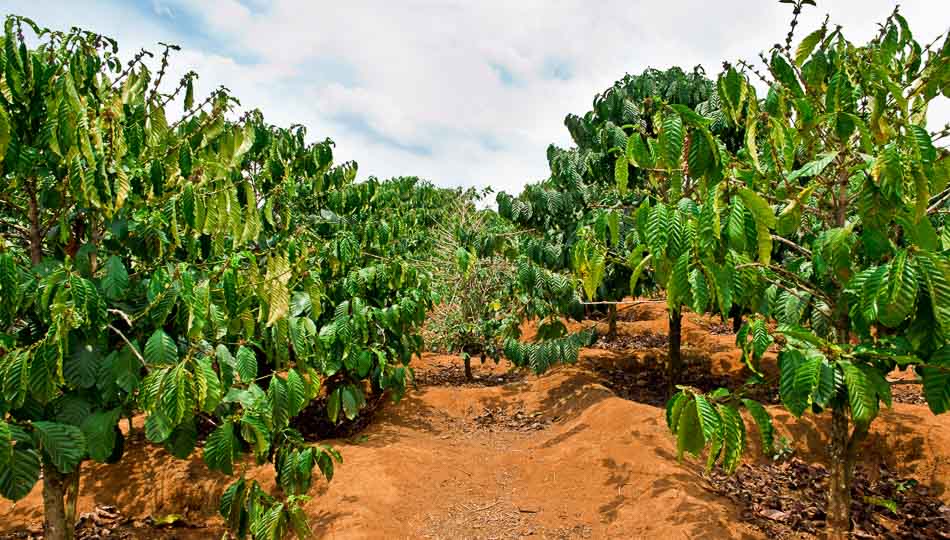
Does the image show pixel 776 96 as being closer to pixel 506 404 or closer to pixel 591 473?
pixel 591 473

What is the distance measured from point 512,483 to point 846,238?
342 cm

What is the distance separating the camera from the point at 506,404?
277 inches

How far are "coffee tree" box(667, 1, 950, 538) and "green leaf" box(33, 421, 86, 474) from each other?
2220mm

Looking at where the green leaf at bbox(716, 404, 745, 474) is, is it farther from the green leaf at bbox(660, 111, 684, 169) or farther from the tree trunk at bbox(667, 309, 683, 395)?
the tree trunk at bbox(667, 309, 683, 395)

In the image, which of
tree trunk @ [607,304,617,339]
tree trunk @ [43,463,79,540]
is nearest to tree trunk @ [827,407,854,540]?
tree trunk @ [43,463,79,540]

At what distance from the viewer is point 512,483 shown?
4762 mm

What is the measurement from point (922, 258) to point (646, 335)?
8.72 metres

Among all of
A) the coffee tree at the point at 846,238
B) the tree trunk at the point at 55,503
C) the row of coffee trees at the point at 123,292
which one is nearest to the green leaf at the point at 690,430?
the coffee tree at the point at 846,238

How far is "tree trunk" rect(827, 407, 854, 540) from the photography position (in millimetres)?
2818

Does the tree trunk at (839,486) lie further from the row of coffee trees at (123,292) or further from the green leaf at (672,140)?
the row of coffee trees at (123,292)

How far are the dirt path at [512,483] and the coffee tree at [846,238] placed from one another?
1299mm

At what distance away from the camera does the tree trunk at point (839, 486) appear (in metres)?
2.82

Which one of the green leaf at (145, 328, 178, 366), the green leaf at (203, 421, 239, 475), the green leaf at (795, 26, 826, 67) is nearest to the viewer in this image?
the green leaf at (145, 328, 178, 366)

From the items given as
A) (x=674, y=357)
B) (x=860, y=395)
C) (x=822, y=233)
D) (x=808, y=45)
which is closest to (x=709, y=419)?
(x=860, y=395)
